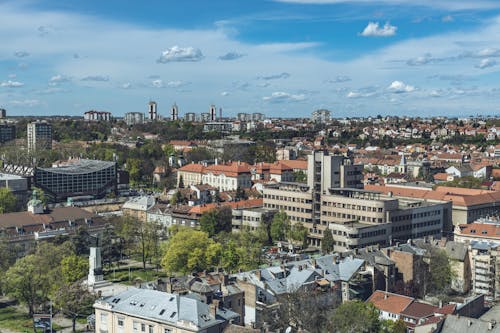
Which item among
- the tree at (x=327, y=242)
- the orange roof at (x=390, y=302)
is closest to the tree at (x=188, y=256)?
the orange roof at (x=390, y=302)

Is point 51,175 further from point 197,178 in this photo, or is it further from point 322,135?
point 322,135

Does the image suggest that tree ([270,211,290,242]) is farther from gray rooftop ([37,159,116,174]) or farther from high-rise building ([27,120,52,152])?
high-rise building ([27,120,52,152])

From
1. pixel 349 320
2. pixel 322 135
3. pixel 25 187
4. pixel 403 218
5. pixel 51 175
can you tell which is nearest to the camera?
pixel 349 320

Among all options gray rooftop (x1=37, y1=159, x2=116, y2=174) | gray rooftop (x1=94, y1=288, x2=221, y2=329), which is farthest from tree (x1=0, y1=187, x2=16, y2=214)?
gray rooftop (x1=94, y1=288, x2=221, y2=329)

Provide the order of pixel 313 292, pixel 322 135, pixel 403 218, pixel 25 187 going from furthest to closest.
A: pixel 322 135 < pixel 25 187 < pixel 403 218 < pixel 313 292

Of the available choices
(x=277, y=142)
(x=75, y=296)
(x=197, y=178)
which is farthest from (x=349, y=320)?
(x=277, y=142)

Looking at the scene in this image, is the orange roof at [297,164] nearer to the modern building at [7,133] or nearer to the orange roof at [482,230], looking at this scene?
the orange roof at [482,230]
